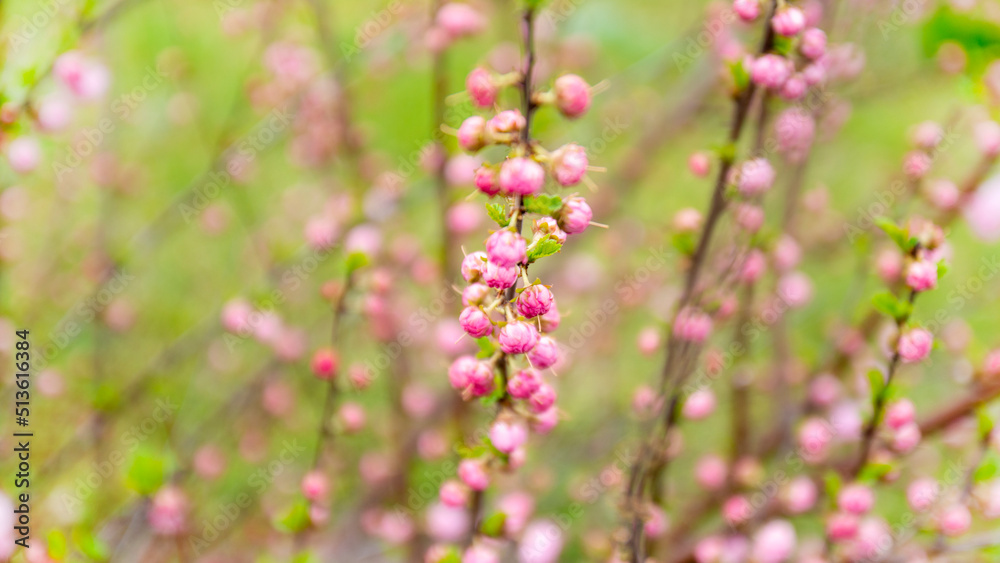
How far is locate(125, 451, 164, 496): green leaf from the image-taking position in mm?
803

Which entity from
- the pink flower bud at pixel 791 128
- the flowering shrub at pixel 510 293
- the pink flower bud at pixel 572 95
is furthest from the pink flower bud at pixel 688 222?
the pink flower bud at pixel 572 95

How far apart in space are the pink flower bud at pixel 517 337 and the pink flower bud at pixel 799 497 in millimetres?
726

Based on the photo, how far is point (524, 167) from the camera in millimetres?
466

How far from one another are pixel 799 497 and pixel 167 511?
0.96m

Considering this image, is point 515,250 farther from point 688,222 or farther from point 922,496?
point 922,496

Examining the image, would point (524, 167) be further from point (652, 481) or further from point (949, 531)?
point (949, 531)

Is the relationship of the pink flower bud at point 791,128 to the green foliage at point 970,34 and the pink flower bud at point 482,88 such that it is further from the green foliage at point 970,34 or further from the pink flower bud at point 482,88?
the pink flower bud at point 482,88

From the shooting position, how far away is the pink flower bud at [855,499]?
81cm

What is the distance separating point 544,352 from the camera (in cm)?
53

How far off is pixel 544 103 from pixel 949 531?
71 cm

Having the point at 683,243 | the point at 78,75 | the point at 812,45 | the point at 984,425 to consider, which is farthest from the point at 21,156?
the point at 984,425

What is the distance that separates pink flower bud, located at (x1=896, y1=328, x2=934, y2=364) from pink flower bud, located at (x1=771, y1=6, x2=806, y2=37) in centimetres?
31

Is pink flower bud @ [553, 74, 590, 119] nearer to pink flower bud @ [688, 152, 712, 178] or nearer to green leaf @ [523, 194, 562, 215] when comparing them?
green leaf @ [523, 194, 562, 215]

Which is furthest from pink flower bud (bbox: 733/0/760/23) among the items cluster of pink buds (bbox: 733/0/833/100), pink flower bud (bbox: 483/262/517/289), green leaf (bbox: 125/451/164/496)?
green leaf (bbox: 125/451/164/496)
